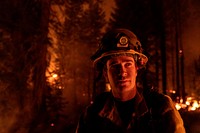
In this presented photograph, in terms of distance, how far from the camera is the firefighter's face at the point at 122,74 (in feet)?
9.95

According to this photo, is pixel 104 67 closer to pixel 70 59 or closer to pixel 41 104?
pixel 41 104

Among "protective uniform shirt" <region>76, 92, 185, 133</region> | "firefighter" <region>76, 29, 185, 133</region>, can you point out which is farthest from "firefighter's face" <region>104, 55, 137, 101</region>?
"protective uniform shirt" <region>76, 92, 185, 133</region>

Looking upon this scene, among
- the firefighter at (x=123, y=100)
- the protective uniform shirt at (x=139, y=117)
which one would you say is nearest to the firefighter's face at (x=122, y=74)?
the firefighter at (x=123, y=100)

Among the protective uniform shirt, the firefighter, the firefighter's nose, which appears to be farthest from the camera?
the firefighter's nose

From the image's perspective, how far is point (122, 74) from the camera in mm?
3016

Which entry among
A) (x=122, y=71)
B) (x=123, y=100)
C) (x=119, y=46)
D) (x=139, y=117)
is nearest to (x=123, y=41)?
(x=119, y=46)

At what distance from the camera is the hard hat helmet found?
302cm

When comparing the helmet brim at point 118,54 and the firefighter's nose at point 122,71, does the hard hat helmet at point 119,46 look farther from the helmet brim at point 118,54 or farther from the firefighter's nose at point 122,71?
the firefighter's nose at point 122,71

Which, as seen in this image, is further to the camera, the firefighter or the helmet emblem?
the helmet emblem

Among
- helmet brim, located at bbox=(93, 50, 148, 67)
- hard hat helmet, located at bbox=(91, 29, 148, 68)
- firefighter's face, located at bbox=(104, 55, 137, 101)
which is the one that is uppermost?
hard hat helmet, located at bbox=(91, 29, 148, 68)

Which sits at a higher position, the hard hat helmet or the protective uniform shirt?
the hard hat helmet

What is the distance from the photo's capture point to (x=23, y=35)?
11500 mm

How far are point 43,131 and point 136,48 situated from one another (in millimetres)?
9188

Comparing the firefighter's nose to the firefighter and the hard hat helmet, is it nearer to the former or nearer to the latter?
the firefighter
